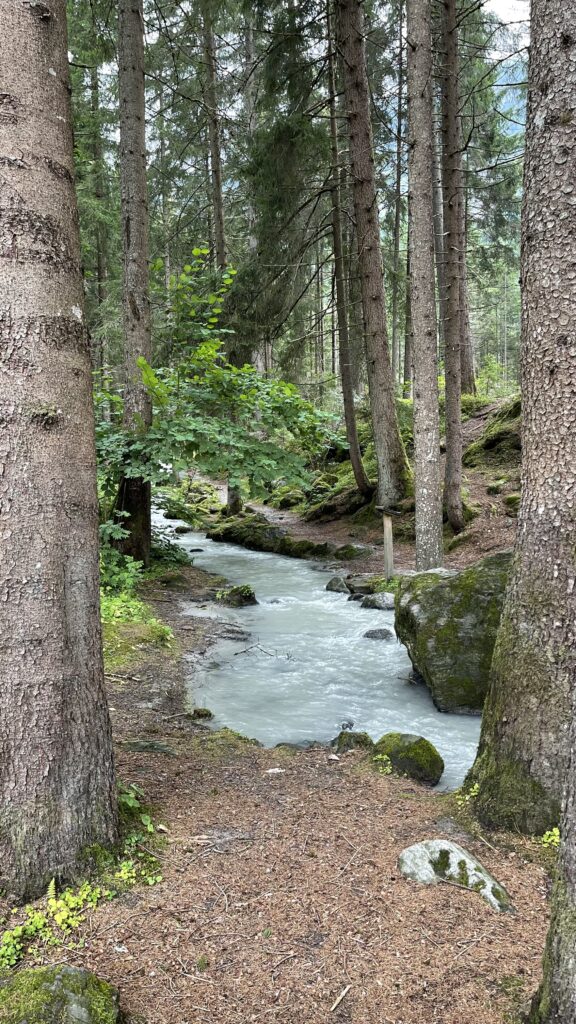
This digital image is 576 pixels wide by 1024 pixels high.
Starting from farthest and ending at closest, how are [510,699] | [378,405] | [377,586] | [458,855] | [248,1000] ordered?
[378,405] → [377,586] → [510,699] → [458,855] → [248,1000]

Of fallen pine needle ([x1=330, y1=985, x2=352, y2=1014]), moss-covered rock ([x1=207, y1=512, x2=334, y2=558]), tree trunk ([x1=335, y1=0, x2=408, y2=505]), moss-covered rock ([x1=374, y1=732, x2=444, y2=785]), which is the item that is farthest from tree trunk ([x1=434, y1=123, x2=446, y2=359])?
fallen pine needle ([x1=330, y1=985, x2=352, y2=1014])

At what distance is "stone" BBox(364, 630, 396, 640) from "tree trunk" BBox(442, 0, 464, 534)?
3.87 metres

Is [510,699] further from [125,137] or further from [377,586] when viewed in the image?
[125,137]

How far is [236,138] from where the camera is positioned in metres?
13.6

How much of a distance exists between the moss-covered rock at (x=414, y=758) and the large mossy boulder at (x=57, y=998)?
259 cm

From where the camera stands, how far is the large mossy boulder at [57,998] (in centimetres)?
177

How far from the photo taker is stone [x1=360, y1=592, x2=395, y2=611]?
29.8 feet

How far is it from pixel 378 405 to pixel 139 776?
31.6 feet

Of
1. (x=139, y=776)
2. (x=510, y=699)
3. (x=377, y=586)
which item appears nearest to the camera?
(x=510, y=699)

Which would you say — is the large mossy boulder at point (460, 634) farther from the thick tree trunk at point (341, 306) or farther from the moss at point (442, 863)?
the thick tree trunk at point (341, 306)

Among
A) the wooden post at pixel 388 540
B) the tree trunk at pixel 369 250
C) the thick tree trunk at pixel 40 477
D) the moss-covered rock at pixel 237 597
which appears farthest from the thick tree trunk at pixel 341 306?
the thick tree trunk at pixel 40 477

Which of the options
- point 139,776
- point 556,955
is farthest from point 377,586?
point 556,955

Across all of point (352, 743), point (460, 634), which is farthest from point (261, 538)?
point (352, 743)

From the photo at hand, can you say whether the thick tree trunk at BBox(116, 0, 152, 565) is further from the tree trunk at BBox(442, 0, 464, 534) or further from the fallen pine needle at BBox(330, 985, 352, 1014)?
the fallen pine needle at BBox(330, 985, 352, 1014)
